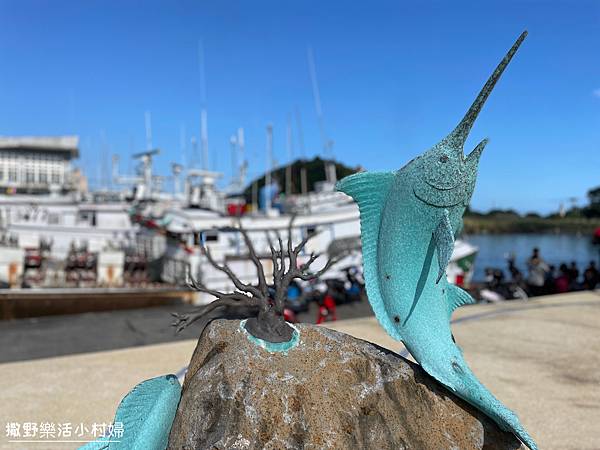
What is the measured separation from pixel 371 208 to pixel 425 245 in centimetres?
49

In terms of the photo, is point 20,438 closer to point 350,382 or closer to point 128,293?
point 350,382

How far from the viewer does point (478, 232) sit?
7988 centimetres

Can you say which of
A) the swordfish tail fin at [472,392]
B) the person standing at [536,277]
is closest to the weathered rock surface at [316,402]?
the swordfish tail fin at [472,392]

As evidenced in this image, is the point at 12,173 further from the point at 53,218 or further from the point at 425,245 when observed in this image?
the point at 425,245

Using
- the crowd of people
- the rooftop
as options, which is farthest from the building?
the crowd of people

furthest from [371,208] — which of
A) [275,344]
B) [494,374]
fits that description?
[494,374]

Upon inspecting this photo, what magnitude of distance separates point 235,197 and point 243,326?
2128cm

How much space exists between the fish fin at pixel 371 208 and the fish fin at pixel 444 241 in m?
0.48

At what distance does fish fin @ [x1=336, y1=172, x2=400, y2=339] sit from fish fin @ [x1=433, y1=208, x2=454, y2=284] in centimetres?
48

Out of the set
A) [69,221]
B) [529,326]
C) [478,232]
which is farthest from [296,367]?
[478,232]

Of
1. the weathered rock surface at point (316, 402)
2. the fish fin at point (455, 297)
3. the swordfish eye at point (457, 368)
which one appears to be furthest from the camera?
the fish fin at point (455, 297)

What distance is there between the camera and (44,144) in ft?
129

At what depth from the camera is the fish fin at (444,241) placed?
340 centimetres

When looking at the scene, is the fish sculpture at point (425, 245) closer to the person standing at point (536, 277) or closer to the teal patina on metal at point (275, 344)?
the teal patina on metal at point (275, 344)
